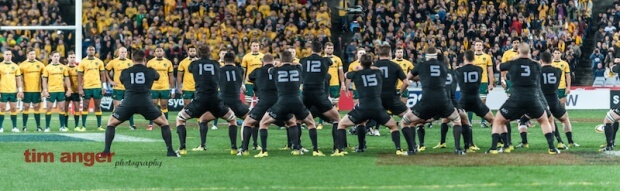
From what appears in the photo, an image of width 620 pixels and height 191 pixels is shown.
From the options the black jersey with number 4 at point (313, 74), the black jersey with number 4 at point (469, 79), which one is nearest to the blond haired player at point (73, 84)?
the black jersey with number 4 at point (313, 74)

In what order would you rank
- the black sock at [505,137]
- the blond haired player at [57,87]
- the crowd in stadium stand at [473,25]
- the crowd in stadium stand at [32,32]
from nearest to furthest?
1. the black sock at [505,137]
2. the blond haired player at [57,87]
3. the crowd in stadium stand at [32,32]
4. the crowd in stadium stand at [473,25]

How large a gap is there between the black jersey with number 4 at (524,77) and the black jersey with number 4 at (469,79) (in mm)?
1663

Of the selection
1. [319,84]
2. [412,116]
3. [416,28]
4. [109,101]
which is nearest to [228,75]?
[319,84]

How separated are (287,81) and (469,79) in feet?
12.7

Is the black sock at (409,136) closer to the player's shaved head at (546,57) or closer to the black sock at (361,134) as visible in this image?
the black sock at (361,134)

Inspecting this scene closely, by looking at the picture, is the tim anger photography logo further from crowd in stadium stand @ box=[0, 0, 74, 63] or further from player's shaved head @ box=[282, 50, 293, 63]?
crowd in stadium stand @ box=[0, 0, 74, 63]

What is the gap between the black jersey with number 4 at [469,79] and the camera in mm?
21609

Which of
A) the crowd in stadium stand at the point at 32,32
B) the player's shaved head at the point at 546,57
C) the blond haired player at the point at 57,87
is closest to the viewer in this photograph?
the player's shaved head at the point at 546,57

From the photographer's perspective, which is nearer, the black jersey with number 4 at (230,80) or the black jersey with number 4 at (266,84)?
the black jersey with number 4 at (266,84)

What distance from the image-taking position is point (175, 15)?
42.5 metres

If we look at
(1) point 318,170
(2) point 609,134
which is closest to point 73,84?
(1) point 318,170

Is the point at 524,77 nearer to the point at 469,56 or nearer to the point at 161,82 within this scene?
the point at 469,56

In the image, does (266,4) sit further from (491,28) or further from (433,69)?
(433,69)

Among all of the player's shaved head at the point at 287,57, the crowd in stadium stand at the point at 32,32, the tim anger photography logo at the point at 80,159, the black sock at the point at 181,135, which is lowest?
the tim anger photography logo at the point at 80,159
